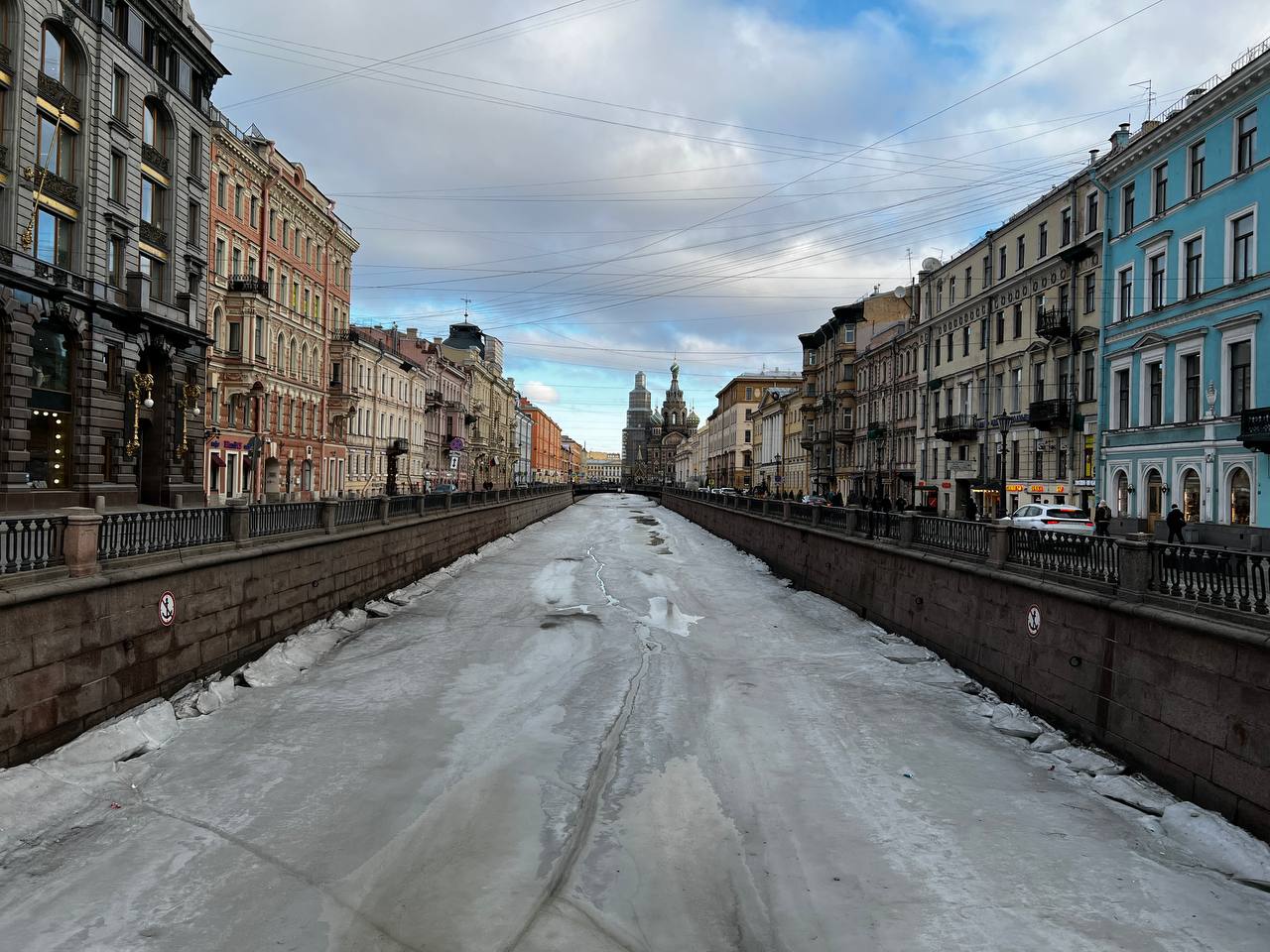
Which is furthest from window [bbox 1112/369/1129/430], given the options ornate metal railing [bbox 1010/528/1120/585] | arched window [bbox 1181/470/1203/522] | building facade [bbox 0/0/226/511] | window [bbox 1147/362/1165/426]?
building facade [bbox 0/0/226/511]

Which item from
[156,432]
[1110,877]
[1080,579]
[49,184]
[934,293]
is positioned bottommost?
[1110,877]

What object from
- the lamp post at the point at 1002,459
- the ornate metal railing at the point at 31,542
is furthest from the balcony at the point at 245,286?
the lamp post at the point at 1002,459

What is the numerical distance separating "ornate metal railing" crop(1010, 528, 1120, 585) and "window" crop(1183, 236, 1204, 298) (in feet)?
54.4

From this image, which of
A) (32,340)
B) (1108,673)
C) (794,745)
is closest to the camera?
(1108,673)

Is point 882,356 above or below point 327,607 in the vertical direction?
above

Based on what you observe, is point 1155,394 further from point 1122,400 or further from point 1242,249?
point 1242,249

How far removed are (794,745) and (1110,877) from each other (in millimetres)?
4395

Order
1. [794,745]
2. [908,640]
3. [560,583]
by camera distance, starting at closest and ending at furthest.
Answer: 1. [794,745]
2. [908,640]
3. [560,583]

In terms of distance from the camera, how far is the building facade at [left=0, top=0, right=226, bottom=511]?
22.8 metres

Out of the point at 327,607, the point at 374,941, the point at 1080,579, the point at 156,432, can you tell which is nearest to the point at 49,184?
the point at 156,432

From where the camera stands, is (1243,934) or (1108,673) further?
(1108,673)

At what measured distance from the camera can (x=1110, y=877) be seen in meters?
7.84

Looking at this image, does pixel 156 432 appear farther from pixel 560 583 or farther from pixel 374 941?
pixel 374 941

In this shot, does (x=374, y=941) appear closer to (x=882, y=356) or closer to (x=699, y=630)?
(x=699, y=630)
